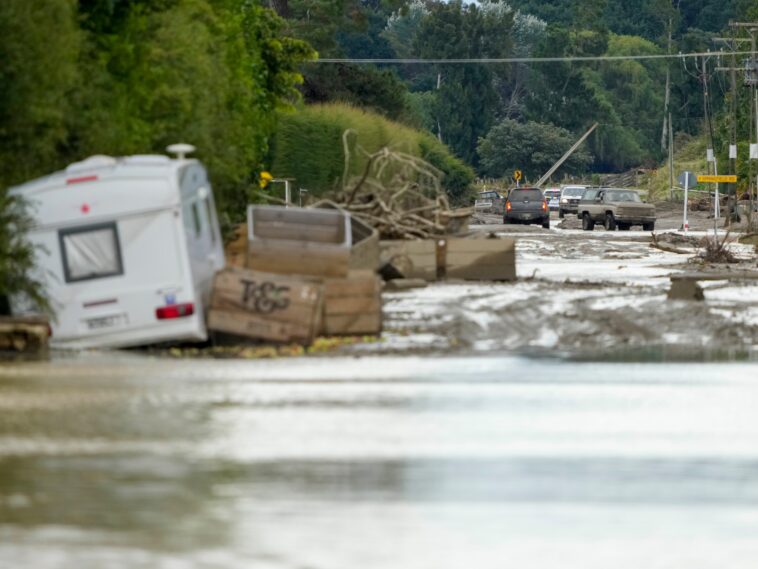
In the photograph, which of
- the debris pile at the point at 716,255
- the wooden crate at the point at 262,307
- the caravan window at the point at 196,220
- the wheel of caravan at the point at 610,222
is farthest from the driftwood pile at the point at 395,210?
the wheel of caravan at the point at 610,222

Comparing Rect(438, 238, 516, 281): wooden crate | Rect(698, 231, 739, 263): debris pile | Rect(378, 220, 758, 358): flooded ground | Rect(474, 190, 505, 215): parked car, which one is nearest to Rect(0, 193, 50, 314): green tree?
Rect(378, 220, 758, 358): flooded ground

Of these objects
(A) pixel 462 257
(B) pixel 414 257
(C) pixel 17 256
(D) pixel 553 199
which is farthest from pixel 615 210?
(C) pixel 17 256

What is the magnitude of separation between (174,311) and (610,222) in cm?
6085

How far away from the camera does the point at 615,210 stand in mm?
82938

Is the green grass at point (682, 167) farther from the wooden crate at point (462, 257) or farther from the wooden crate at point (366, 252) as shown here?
the wooden crate at point (366, 252)

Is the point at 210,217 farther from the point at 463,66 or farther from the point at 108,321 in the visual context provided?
the point at 463,66

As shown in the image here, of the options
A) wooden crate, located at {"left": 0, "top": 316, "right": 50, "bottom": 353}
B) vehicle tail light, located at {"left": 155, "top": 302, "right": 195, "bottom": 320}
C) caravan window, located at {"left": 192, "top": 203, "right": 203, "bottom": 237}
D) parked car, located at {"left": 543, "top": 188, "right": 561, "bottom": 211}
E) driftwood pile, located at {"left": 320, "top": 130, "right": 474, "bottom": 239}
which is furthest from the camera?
parked car, located at {"left": 543, "top": 188, "right": 561, "bottom": 211}

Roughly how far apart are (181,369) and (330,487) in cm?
930

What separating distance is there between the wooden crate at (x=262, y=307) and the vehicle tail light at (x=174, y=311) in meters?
0.56

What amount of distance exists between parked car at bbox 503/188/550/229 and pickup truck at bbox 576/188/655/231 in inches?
78.4

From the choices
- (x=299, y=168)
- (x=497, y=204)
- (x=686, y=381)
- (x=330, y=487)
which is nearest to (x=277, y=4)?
(x=497, y=204)

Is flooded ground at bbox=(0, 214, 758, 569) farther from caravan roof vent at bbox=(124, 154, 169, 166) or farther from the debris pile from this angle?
the debris pile

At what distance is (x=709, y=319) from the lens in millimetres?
27953

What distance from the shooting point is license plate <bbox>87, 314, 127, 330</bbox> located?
79.8ft
